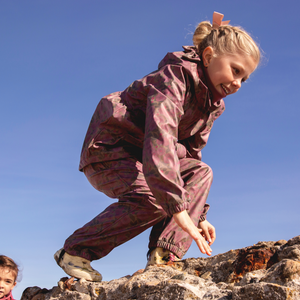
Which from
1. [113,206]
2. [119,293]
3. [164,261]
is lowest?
[119,293]

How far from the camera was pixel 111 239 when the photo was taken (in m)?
2.87

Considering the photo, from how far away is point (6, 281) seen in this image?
3080 mm

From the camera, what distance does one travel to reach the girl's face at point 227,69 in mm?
2881

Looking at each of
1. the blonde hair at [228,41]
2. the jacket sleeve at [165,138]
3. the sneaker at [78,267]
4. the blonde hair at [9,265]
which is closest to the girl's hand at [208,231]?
the jacket sleeve at [165,138]

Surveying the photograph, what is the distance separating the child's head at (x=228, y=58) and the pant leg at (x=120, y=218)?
0.89 meters

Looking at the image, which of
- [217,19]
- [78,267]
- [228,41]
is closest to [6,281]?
[78,267]

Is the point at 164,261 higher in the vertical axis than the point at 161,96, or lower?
lower

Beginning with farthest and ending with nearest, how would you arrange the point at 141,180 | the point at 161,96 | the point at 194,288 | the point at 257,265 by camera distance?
the point at 141,180 < the point at 161,96 < the point at 257,265 < the point at 194,288

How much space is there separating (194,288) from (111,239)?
3.05ft

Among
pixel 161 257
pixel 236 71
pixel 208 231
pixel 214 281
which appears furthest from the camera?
pixel 208 231

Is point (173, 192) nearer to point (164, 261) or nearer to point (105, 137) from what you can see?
point (164, 261)

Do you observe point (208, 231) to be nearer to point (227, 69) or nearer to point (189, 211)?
point (189, 211)

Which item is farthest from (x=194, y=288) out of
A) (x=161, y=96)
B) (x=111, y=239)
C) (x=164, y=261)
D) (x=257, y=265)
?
(x=161, y=96)

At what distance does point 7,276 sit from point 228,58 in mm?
2358
